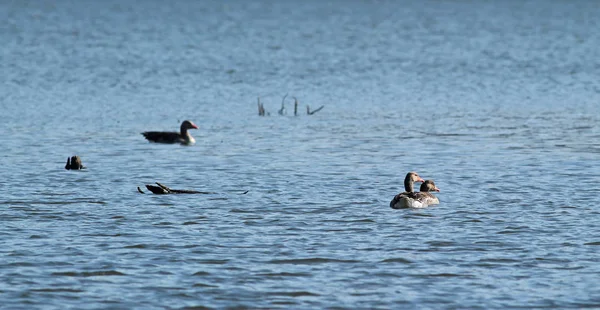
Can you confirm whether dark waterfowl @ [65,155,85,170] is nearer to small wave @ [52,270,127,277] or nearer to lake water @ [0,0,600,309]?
lake water @ [0,0,600,309]

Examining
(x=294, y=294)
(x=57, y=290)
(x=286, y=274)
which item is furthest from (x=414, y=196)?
(x=57, y=290)

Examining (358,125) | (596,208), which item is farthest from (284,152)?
(596,208)

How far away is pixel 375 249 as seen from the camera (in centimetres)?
1508

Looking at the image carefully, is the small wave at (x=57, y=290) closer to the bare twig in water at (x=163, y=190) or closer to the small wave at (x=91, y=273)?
the small wave at (x=91, y=273)

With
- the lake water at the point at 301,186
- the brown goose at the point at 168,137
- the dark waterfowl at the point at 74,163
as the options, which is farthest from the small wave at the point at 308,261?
the brown goose at the point at 168,137

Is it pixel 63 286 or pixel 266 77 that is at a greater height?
pixel 266 77

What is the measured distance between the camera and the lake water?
13227 millimetres

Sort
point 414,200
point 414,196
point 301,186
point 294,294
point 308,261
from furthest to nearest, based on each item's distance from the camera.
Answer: point 301,186, point 414,196, point 414,200, point 308,261, point 294,294

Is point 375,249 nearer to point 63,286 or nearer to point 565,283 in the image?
point 565,283

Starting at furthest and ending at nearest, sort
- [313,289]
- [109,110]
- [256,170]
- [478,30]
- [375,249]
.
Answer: [478,30] → [109,110] → [256,170] → [375,249] → [313,289]

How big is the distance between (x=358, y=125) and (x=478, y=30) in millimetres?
55849

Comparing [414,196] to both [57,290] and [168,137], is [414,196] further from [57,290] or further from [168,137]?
[168,137]

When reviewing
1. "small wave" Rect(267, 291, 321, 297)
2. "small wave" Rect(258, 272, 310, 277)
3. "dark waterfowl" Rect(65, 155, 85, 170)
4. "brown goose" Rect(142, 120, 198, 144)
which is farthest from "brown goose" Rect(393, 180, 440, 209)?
"brown goose" Rect(142, 120, 198, 144)

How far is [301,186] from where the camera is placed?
2050 cm
